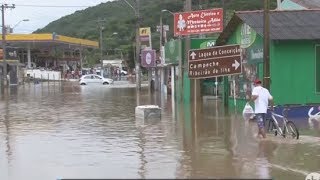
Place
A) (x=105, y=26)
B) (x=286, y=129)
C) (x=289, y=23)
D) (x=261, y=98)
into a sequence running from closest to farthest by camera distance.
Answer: (x=286, y=129) → (x=261, y=98) → (x=289, y=23) → (x=105, y=26)

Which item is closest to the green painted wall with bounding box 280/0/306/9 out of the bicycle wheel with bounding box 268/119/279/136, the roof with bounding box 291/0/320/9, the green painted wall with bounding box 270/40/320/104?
the roof with bounding box 291/0/320/9

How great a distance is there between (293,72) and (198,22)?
36.5 ft

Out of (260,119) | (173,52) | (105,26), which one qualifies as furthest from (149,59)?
(105,26)

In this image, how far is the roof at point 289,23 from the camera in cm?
2247

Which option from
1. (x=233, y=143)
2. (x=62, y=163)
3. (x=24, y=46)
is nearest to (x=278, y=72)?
(x=233, y=143)

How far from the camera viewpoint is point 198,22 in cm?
3331

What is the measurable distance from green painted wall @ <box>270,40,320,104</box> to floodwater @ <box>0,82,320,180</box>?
223 cm

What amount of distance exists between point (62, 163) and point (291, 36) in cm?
1298

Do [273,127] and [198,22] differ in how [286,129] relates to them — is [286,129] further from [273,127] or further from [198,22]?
[198,22]

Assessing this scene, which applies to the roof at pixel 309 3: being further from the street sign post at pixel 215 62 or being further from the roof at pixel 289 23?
the street sign post at pixel 215 62

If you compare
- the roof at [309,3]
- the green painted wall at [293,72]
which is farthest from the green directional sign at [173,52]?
the green painted wall at [293,72]

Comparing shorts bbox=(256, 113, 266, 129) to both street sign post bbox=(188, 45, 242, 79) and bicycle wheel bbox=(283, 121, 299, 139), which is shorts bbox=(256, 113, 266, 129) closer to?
bicycle wheel bbox=(283, 121, 299, 139)

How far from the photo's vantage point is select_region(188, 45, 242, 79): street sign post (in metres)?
19.7

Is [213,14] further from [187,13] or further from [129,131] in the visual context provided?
[129,131]
